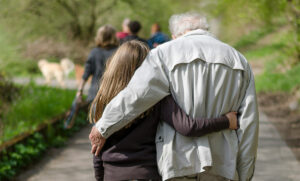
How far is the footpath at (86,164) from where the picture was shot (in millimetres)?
5176

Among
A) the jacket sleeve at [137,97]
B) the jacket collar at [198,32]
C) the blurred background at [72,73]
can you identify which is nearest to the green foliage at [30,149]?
the blurred background at [72,73]

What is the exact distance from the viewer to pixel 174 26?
2.85 metres

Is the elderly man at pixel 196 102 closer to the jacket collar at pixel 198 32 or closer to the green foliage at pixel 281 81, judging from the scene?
the jacket collar at pixel 198 32

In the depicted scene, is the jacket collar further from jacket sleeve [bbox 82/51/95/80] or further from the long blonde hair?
jacket sleeve [bbox 82/51/95/80]

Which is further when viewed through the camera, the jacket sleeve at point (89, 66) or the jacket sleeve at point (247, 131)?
the jacket sleeve at point (89, 66)

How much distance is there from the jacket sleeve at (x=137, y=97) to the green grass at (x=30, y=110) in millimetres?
3648

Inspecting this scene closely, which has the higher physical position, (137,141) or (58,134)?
(137,141)

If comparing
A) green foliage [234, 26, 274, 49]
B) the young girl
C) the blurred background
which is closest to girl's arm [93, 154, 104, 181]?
the young girl

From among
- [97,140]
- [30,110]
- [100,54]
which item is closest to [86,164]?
[100,54]

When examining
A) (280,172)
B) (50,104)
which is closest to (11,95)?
(50,104)

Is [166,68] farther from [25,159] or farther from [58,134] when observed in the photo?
[58,134]

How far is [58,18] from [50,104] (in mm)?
10331

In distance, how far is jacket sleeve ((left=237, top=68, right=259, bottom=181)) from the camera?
8.46ft

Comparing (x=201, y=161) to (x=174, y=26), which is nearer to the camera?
(x=201, y=161)
